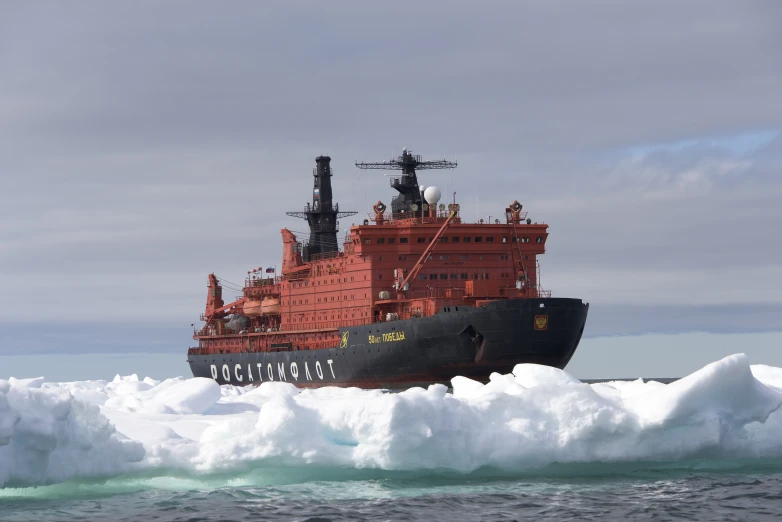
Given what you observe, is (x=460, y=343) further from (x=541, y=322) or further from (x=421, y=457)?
(x=421, y=457)

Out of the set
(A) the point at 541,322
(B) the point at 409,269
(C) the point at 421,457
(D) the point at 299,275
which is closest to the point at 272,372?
(D) the point at 299,275

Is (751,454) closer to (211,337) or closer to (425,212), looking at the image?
(425,212)

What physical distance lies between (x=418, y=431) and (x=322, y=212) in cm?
4735

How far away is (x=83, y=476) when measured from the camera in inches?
641

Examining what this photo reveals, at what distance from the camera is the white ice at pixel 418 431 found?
1622 cm

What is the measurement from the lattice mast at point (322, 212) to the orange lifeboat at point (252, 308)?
15.2 feet

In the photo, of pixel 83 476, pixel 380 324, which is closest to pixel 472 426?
pixel 83 476

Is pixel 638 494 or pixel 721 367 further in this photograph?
pixel 721 367

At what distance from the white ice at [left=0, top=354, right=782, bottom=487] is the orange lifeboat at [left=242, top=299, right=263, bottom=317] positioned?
1702 inches

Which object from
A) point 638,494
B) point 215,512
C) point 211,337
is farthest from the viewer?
point 211,337

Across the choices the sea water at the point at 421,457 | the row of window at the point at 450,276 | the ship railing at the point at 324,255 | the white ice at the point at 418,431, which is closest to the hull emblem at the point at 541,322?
the row of window at the point at 450,276

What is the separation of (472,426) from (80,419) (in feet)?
21.0

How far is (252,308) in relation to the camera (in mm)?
63969

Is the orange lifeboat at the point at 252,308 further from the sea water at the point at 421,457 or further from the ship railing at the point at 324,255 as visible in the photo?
the sea water at the point at 421,457
